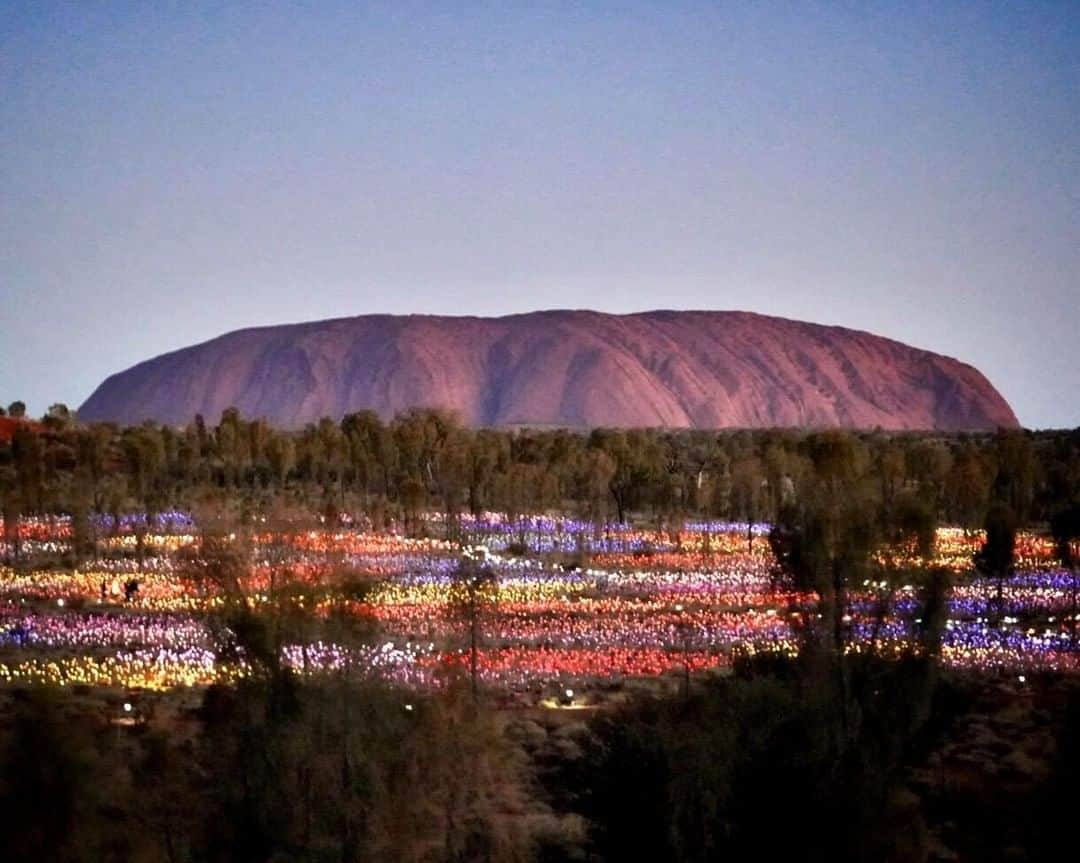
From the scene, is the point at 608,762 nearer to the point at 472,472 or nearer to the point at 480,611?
the point at 480,611

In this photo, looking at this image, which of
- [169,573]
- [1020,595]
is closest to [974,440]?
[1020,595]

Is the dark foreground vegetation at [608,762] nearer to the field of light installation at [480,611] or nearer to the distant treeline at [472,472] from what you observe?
the field of light installation at [480,611]

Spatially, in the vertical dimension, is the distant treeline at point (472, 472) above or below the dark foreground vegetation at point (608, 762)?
above

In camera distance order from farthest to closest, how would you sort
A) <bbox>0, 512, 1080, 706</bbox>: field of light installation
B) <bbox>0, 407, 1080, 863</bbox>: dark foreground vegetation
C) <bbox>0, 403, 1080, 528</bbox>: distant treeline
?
<bbox>0, 403, 1080, 528</bbox>: distant treeline < <bbox>0, 512, 1080, 706</bbox>: field of light installation < <bbox>0, 407, 1080, 863</bbox>: dark foreground vegetation

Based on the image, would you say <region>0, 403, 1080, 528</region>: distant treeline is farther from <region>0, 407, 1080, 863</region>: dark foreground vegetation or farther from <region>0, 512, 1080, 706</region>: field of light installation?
<region>0, 407, 1080, 863</region>: dark foreground vegetation

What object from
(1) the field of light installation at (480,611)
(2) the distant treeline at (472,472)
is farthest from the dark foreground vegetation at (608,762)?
(2) the distant treeline at (472,472)

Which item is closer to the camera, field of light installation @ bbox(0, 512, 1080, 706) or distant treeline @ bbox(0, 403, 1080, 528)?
field of light installation @ bbox(0, 512, 1080, 706)

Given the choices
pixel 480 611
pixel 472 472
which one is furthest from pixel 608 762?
pixel 472 472

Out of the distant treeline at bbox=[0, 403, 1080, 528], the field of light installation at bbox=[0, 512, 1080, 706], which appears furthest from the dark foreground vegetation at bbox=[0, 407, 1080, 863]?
the distant treeline at bbox=[0, 403, 1080, 528]

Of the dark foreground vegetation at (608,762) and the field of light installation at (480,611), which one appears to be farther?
the field of light installation at (480,611)
